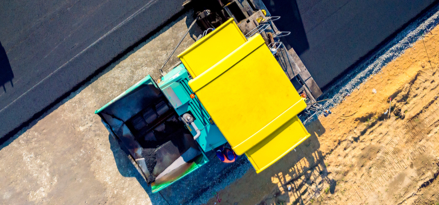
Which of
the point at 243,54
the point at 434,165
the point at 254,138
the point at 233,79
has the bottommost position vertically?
the point at 434,165

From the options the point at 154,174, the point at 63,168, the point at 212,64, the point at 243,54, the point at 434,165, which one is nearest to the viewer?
the point at 243,54

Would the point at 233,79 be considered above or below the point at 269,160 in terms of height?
above

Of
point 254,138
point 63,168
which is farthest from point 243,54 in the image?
point 63,168

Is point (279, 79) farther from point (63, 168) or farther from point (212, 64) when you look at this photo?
point (63, 168)

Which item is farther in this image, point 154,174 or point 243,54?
point 154,174

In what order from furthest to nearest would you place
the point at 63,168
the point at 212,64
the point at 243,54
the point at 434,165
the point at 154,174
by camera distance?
1. the point at 434,165
2. the point at 63,168
3. the point at 154,174
4. the point at 212,64
5. the point at 243,54

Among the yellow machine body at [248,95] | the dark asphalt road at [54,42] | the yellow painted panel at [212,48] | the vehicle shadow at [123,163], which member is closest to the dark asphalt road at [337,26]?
the yellow painted panel at [212,48]

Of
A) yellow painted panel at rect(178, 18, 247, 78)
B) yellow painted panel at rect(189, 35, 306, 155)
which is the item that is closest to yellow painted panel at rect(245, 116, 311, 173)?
yellow painted panel at rect(189, 35, 306, 155)

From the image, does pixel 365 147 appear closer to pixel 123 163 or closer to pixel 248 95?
pixel 248 95

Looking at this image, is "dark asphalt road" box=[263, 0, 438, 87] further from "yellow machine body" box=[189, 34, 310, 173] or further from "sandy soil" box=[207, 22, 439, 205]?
"yellow machine body" box=[189, 34, 310, 173]
